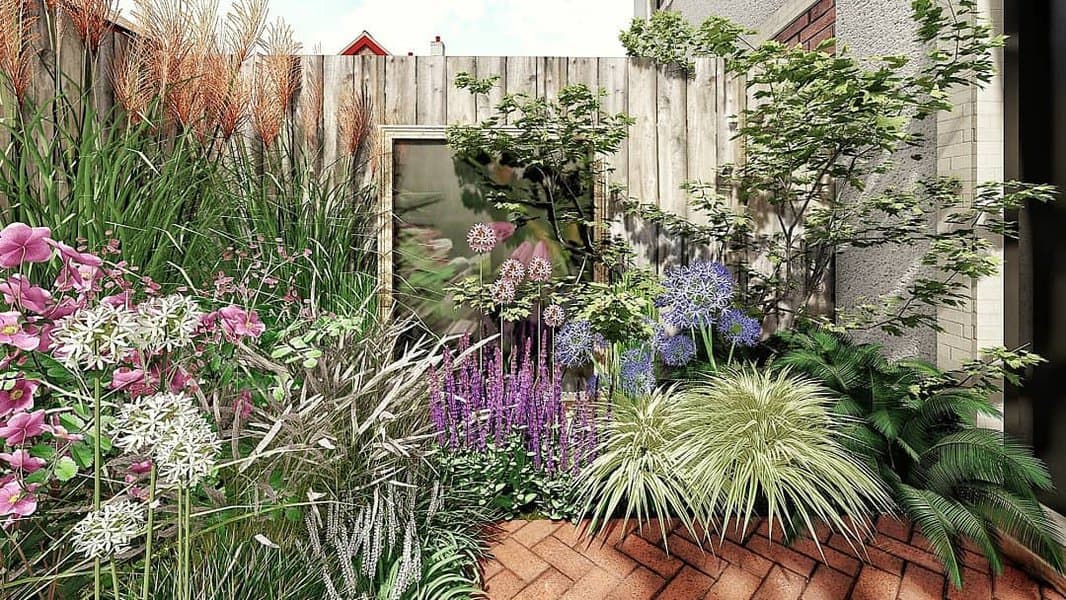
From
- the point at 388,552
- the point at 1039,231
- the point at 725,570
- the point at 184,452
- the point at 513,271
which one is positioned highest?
the point at 1039,231

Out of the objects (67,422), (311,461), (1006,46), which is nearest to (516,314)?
(311,461)

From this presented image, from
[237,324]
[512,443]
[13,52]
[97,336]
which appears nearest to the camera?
[97,336]

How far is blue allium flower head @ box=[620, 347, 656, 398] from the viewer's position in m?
→ 2.45

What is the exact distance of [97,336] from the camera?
84 cm

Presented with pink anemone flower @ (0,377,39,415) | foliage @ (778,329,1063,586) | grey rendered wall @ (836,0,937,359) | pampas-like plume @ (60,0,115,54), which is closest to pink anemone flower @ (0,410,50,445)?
pink anemone flower @ (0,377,39,415)

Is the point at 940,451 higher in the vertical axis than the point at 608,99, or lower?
lower

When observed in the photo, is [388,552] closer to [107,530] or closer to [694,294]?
[107,530]

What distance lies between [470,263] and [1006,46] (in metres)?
2.72

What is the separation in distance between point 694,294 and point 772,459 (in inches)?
33.3

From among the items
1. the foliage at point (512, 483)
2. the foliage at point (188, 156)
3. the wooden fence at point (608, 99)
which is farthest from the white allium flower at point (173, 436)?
the wooden fence at point (608, 99)

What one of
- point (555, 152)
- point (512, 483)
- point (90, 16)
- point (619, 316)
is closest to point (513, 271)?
point (619, 316)

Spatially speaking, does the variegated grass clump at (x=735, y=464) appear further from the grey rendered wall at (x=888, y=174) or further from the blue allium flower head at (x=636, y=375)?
the grey rendered wall at (x=888, y=174)

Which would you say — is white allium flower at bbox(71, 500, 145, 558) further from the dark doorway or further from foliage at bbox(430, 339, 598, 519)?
the dark doorway

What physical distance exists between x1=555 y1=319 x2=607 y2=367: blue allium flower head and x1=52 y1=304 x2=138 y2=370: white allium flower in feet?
6.31
